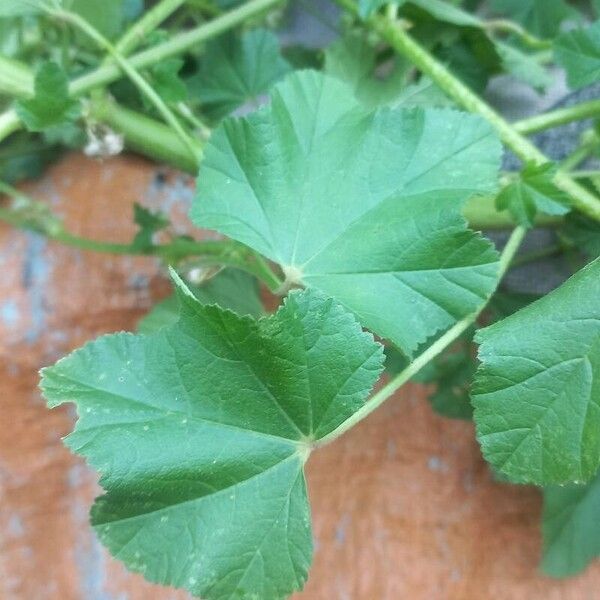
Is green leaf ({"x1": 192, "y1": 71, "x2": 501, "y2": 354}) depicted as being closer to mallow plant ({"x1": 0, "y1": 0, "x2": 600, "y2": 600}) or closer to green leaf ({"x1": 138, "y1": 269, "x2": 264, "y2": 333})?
mallow plant ({"x1": 0, "y1": 0, "x2": 600, "y2": 600})

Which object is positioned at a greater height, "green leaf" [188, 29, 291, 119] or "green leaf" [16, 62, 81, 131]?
"green leaf" [16, 62, 81, 131]

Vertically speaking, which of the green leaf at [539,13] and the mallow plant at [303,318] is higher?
the green leaf at [539,13]

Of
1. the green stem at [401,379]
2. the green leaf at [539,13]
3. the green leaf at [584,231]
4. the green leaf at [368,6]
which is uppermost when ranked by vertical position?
the green leaf at [368,6]

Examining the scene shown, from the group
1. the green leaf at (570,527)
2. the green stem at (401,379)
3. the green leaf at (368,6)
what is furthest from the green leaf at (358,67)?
the green leaf at (570,527)

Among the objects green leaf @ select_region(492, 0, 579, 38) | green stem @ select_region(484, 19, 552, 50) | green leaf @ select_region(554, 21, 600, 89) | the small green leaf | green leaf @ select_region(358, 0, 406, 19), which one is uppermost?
green leaf @ select_region(358, 0, 406, 19)

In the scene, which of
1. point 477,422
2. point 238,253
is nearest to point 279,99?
point 238,253

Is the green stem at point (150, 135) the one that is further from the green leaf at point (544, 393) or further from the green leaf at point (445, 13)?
the green leaf at point (544, 393)

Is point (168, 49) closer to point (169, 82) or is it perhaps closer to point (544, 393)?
point (169, 82)

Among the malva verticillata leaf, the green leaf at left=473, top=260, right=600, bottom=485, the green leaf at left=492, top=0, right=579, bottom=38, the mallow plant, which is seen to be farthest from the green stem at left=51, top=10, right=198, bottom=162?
the green leaf at left=492, top=0, right=579, bottom=38
